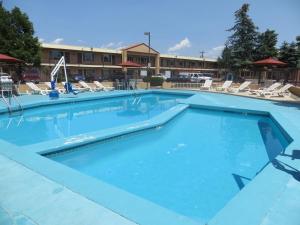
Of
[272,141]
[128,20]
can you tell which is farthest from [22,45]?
[272,141]

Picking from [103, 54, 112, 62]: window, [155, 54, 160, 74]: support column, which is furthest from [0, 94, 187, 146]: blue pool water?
[155, 54, 160, 74]: support column

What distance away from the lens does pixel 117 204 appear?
2.92m

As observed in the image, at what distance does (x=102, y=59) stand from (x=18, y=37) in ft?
54.9

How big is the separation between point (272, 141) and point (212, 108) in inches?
186

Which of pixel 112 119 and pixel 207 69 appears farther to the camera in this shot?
pixel 207 69

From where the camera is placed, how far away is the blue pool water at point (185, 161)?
4.17 m

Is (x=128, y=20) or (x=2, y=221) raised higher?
(x=128, y=20)

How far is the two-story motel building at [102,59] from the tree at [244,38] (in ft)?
35.2

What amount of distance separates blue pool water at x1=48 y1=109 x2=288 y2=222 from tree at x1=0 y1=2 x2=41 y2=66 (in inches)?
615

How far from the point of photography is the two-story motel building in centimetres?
3027

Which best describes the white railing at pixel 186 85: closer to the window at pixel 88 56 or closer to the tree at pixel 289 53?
the tree at pixel 289 53

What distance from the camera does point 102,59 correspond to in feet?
117

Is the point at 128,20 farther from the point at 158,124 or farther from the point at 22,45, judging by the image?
the point at 158,124

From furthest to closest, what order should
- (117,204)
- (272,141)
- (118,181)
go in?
(272,141) → (118,181) → (117,204)
